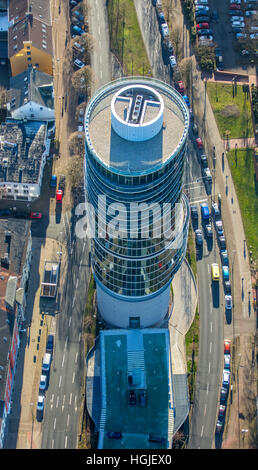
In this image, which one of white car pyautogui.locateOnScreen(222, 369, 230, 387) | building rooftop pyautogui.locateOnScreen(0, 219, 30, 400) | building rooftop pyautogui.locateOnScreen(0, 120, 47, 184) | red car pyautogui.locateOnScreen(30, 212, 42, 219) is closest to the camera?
building rooftop pyautogui.locateOnScreen(0, 219, 30, 400)

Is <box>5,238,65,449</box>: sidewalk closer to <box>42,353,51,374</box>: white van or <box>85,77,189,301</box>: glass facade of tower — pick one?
<box>42,353,51,374</box>: white van

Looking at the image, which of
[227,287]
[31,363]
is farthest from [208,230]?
[31,363]

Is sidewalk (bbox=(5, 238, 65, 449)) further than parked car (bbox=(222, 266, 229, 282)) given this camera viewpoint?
No

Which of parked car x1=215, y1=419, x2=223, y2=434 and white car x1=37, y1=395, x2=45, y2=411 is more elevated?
white car x1=37, y1=395, x2=45, y2=411

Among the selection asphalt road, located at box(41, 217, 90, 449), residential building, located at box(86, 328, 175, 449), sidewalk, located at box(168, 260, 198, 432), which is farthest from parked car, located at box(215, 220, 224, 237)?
asphalt road, located at box(41, 217, 90, 449)

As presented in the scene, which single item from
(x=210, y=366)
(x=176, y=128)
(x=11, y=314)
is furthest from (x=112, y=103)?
(x=210, y=366)

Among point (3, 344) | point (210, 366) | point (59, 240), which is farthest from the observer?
point (59, 240)

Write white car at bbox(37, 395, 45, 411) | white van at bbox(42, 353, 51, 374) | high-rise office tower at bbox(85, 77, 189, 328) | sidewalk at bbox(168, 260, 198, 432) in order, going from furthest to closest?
white van at bbox(42, 353, 51, 374) → sidewalk at bbox(168, 260, 198, 432) → white car at bbox(37, 395, 45, 411) → high-rise office tower at bbox(85, 77, 189, 328)

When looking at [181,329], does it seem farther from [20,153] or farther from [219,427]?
[20,153]
